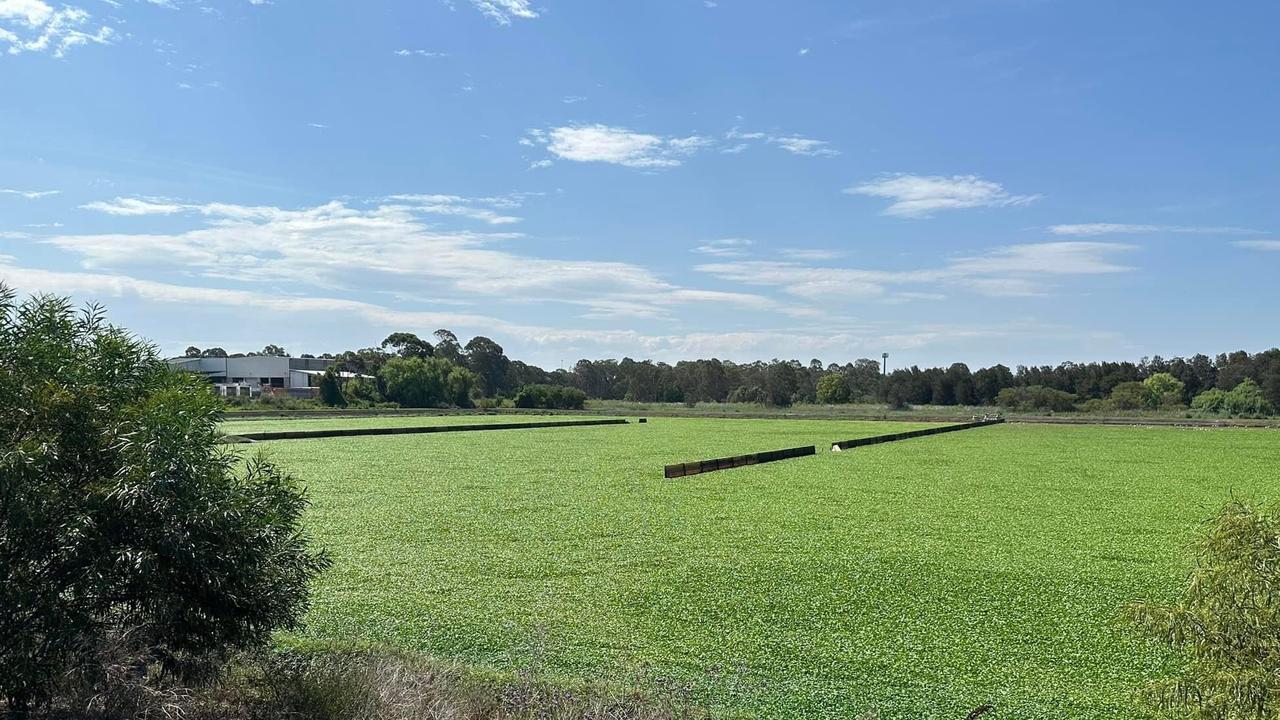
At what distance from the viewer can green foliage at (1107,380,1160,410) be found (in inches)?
2502

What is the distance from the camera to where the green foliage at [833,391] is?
80312 mm

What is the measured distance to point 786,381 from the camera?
293 feet

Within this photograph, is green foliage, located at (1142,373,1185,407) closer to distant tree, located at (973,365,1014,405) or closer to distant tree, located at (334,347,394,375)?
distant tree, located at (973,365,1014,405)

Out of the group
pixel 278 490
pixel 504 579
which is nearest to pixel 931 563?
pixel 504 579

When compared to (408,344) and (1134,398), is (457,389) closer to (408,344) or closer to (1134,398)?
(408,344)

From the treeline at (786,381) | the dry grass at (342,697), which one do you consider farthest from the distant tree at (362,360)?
the dry grass at (342,697)

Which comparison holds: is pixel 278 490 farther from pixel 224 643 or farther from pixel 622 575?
pixel 622 575

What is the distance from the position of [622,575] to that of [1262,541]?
481 cm

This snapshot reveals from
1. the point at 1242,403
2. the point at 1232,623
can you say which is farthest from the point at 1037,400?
the point at 1232,623

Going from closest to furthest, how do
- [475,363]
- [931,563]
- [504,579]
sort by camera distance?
[504,579] → [931,563] → [475,363]

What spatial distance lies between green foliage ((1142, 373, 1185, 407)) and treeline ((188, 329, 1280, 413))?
148 mm

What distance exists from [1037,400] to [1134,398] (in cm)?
716

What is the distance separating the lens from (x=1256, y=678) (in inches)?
104

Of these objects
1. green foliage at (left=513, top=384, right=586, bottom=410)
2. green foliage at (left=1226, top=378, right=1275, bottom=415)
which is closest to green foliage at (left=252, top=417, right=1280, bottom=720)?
green foliage at (left=1226, top=378, right=1275, bottom=415)
